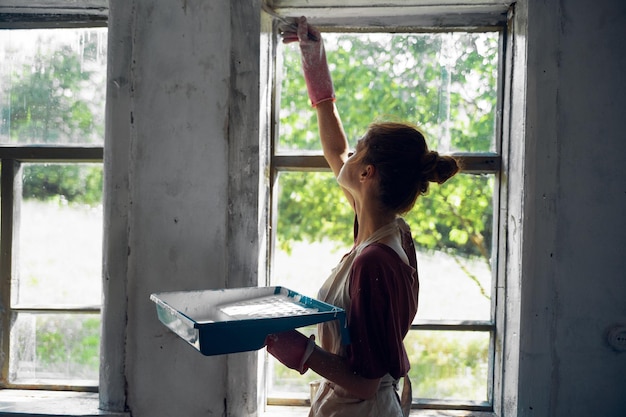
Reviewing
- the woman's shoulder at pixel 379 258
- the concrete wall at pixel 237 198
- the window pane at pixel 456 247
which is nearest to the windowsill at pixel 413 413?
the concrete wall at pixel 237 198

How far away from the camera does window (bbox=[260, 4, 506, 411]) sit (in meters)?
1.75

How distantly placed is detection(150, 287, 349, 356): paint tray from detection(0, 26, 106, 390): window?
639 mm

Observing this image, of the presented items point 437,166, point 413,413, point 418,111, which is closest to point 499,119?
point 418,111

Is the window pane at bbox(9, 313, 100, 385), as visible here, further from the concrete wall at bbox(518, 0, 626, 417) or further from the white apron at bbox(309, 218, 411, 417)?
the concrete wall at bbox(518, 0, 626, 417)

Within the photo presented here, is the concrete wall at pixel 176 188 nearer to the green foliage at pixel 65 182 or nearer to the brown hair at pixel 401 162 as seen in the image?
the green foliage at pixel 65 182

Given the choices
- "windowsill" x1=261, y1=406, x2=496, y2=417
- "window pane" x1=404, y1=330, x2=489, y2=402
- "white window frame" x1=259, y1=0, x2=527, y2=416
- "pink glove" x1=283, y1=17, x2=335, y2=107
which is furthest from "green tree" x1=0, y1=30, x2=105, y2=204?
"window pane" x1=404, y1=330, x2=489, y2=402

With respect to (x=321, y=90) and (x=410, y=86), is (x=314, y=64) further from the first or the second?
(x=410, y=86)

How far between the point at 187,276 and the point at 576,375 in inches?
43.5

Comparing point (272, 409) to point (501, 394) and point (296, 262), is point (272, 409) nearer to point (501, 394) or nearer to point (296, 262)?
point (296, 262)

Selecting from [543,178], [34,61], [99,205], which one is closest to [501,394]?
[543,178]

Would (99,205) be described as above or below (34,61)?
below

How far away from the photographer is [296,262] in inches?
70.9

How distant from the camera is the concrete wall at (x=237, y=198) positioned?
60.2 inches

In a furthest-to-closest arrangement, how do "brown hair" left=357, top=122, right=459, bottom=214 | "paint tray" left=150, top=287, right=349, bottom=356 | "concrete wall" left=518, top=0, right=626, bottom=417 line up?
"concrete wall" left=518, top=0, right=626, bottom=417, "brown hair" left=357, top=122, right=459, bottom=214, "paint tray" left=150, top=287, right=349, bottom=356
